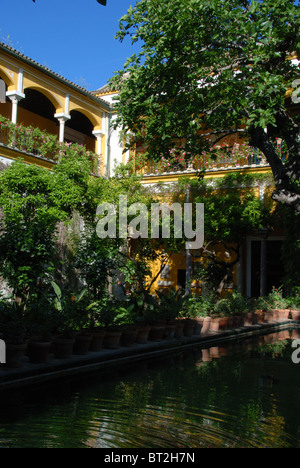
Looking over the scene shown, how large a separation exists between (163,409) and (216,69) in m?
6.59

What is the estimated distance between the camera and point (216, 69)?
905cm

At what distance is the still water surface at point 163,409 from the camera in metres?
3.92

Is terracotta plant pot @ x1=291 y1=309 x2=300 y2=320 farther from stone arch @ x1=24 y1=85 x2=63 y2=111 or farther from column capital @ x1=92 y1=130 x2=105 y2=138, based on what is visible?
stone arch @ x1=24 y1=85 x2=63 y2=111

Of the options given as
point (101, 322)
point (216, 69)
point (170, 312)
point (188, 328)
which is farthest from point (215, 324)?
point (216, 69)

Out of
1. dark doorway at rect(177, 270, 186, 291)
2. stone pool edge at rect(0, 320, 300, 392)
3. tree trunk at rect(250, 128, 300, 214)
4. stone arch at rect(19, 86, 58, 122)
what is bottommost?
stone pool edge at rect(0, 320, 300, 392)

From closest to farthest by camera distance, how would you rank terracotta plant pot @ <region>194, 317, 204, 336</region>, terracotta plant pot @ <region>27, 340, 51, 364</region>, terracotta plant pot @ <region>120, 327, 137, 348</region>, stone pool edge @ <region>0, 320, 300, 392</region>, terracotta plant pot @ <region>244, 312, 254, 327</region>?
stone pool edge @ <region>0, 320, 300, 392</region> → terracotta plant pot @ <region>27, 340, 51, 364</region> → terracotta plant pot @ <region>120, 327, 137, 348</region> → terracotta plant pot @ <region>194, 317, 204, 336</region> → terracotta plant pot @ <region>244, 312, 254, 327</region>

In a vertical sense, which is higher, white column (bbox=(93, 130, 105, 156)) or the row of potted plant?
white column (bbox=(93, 130, 105, 156))

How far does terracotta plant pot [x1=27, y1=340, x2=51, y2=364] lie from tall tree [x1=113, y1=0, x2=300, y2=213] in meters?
4.37

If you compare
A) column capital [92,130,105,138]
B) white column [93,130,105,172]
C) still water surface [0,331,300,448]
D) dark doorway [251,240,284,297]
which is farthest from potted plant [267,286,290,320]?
column capital [92,130,105,138]

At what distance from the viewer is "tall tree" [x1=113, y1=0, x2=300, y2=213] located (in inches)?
299

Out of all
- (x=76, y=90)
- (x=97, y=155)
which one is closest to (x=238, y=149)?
(x=97, y=155)

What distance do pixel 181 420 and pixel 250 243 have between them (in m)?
14.0
